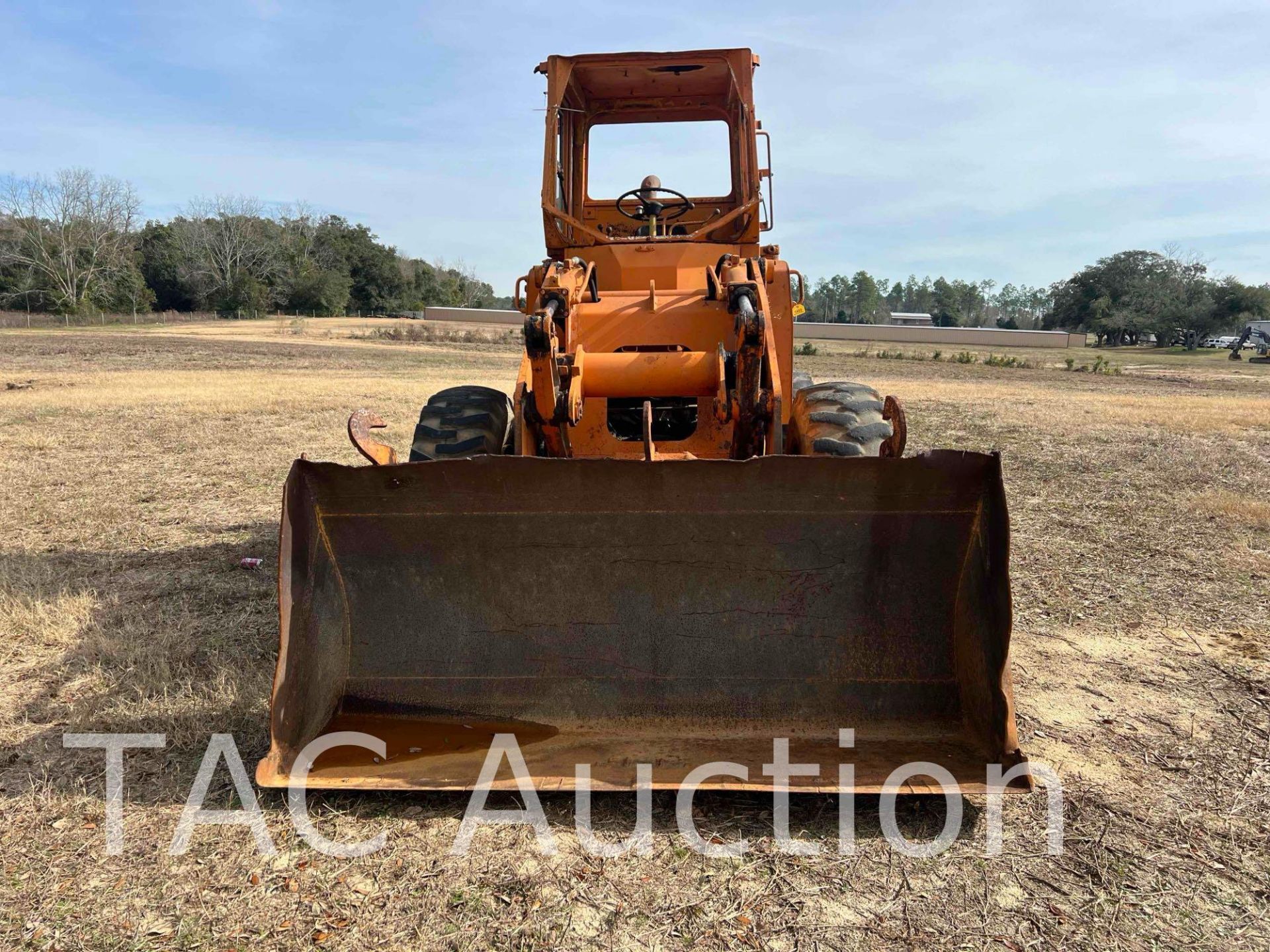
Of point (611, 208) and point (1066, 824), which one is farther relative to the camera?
point (611, 208)

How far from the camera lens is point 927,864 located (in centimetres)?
256

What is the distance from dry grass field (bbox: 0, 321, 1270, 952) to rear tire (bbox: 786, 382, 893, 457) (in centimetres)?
127

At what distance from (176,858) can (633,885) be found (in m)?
1.33

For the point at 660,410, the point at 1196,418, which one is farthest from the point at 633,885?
the point at 1196,418

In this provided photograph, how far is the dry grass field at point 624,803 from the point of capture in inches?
91.4

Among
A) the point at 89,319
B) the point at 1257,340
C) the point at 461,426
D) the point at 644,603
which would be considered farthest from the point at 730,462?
the point at 89,319

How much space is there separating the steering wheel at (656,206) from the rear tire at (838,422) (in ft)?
5.68

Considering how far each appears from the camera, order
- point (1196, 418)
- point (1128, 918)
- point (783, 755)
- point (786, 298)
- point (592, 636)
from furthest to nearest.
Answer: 1. point (1196, 418)
2. point (786, 298)
3. point (592, 636)
4. point (783, 755)
5. point (1128, 918)

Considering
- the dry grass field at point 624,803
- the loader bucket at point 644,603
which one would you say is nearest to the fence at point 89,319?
the dry grass field at point 624,803

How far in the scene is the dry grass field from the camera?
7.62 ft

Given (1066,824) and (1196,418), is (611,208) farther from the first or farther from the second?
(1196,418)

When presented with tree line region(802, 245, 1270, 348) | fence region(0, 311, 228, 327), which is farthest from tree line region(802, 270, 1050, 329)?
fence region(0, 311, 228, 327)

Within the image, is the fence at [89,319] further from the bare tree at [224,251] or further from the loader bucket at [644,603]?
the loader bucket at [644,603]

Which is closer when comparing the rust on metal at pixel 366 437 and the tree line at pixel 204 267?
the rust on metal at pixel 366 437
